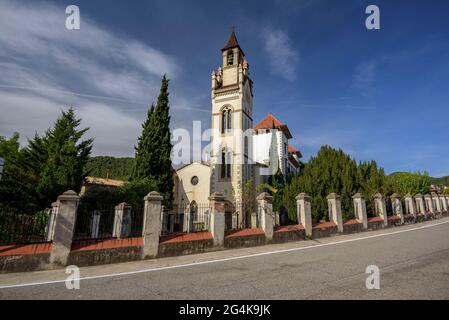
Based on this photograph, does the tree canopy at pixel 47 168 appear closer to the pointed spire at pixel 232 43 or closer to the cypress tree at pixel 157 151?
the cypress tree at pixel 157 151

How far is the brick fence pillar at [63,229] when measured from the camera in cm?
675

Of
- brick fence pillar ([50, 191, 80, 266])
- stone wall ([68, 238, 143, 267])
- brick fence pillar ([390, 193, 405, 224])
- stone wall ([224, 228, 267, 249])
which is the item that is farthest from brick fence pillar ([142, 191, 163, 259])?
brick fence pillar ([390, 193, 405, 224])

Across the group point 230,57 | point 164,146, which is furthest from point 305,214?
point 230,57

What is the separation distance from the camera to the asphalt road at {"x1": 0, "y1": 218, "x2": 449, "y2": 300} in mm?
4359

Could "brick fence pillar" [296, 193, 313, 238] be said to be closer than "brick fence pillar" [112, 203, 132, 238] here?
No

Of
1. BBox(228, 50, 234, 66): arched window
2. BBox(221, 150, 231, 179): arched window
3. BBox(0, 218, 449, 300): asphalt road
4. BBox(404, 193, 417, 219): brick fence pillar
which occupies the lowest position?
BBox(0, 218, 449, 300): asphalt road

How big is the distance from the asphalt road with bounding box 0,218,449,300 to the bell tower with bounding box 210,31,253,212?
18.1 metres

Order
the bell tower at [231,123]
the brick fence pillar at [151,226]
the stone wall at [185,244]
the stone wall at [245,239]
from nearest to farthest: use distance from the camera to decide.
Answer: the brick fence pillar at [151,226] → the stone wall at [185,244] → the stone wall at [245,239] → the bell tower at [231,123]

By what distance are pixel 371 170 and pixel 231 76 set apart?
1887cm

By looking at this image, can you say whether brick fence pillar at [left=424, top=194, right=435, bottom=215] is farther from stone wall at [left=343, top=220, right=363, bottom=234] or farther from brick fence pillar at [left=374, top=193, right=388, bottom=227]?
stone wall at [left=343, top=220, right=363, bottom=234]

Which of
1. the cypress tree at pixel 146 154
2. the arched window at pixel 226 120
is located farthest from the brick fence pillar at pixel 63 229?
the arched window at pixel 226 120

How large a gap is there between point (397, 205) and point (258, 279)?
19916 mm

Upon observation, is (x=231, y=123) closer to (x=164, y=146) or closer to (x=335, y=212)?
(x=164, y=146)
